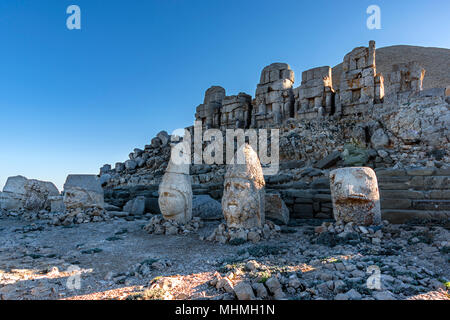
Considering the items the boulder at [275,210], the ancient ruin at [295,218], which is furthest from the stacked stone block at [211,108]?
the boulder at [275,210]

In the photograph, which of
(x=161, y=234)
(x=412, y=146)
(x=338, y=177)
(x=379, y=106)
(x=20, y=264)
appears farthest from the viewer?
(x=379, y=106)

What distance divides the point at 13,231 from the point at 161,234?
4.56 meters

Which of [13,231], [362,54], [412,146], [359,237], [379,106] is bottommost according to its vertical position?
[13,231]

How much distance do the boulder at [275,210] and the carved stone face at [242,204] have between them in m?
1.76

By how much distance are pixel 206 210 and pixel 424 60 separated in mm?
48846

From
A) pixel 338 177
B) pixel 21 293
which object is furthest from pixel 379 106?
pixel 21 293

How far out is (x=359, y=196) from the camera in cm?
544

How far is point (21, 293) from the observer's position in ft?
10.1

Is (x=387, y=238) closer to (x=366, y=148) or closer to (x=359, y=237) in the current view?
(x=359, y=237)

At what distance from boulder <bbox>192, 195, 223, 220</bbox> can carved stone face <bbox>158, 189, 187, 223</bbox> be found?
1.41 meters

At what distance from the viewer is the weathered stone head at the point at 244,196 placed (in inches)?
230

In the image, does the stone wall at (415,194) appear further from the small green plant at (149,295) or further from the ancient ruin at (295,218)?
the small green plant at (149,295)

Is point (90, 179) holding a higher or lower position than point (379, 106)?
lower
